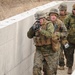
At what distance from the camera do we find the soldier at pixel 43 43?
7547 mm

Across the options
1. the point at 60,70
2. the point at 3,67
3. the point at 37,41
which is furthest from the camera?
the point at 60,70

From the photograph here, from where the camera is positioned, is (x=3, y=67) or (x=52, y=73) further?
(x=52, y=73)

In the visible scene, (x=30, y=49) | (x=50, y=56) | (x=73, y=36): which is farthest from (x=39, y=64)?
(x=73, y=36)

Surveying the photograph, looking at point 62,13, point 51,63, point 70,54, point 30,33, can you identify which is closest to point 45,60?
point 51,63

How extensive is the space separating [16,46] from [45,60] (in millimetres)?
826

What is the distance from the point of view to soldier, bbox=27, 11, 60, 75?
7.55m

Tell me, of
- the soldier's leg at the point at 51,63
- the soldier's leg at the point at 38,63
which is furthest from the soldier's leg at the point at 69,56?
the soldier's leg at the point at 38,63

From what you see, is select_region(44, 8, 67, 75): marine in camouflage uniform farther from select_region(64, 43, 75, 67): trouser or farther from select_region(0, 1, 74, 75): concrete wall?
select_region(64, 43, 75, 67): trouser

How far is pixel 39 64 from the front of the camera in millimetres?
7824

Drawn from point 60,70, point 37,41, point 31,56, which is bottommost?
point 60,70

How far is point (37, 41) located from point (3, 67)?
1.15m

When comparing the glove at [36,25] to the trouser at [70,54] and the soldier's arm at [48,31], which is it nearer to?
the soldier's arm at [48,31]

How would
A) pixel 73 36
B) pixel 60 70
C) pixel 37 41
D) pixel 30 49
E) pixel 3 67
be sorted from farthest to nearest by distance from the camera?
pixel 60 70 → pixel 73 36 → pixel 30 49 → pixel 37 41 → pixel 3 67

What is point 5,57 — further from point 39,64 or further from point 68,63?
point 68,63
